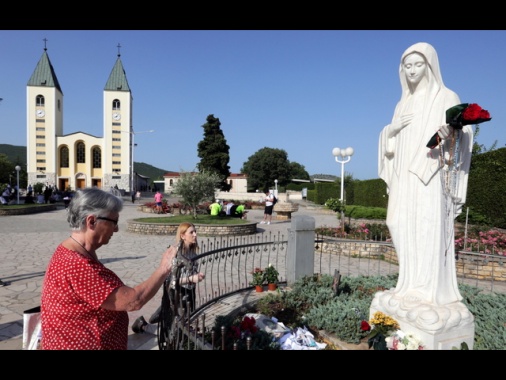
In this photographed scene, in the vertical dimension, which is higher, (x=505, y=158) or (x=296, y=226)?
(x=505, y=158)

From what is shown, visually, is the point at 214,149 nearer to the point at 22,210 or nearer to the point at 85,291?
the point at 22,210

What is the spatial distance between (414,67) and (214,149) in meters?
43.5

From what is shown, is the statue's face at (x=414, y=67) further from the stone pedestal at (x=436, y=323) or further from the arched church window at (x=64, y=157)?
the arched church window at (x=64, y=157)

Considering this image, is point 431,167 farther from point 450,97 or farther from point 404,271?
point 404,271

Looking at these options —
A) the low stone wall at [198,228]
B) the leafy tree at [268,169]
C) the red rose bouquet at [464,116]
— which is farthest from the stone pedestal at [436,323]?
the leafy tree at [268,169]

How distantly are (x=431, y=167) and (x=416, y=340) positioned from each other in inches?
63.9

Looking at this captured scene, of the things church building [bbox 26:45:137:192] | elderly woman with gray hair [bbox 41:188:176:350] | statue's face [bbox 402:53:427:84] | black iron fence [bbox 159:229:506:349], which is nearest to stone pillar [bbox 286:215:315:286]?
black iron fence [bbox 159:229:506:349]

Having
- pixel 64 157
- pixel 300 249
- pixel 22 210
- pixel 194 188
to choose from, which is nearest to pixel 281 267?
pixel 300 249

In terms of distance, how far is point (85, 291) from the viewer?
5.90 feet

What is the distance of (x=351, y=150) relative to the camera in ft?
51.0

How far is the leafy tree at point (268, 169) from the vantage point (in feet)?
216

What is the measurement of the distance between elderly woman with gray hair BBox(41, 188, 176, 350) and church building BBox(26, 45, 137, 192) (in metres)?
52.9
